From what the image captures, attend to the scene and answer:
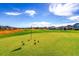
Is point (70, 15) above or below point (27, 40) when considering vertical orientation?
above

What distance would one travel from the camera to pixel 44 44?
2.46m

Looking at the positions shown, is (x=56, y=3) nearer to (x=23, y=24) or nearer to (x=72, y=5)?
(x=72, y=5)

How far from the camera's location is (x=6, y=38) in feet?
8.21

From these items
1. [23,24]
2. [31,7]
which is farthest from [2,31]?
[31,7]

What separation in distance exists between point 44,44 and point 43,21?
25cm

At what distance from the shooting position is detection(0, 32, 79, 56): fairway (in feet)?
7.93

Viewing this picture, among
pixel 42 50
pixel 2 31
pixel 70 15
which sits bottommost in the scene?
pixel 42 50

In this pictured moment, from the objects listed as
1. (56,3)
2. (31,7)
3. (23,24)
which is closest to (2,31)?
(23,24)

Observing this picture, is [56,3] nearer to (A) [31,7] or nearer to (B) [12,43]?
(A) [31,7]

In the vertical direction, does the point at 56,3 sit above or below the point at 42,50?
above

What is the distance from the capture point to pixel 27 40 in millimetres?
2475

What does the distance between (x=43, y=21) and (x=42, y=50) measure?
31 centimetres

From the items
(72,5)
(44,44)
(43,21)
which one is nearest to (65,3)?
(72,5)

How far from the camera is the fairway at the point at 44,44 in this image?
2418 mm
